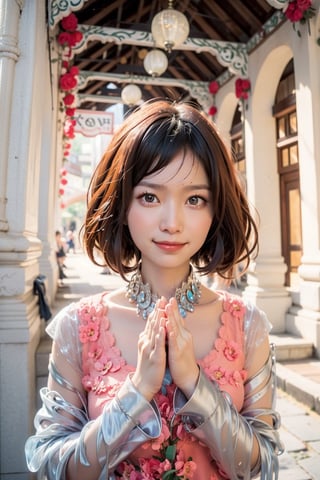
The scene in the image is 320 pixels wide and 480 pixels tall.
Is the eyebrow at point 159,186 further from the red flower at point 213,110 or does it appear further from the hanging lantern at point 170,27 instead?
the red flower at point 213,110

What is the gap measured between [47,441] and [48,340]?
6.79 ft

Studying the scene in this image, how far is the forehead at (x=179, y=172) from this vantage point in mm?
874

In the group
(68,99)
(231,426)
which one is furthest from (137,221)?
(68,99)

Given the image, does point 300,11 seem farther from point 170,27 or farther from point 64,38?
Result: point 64,38

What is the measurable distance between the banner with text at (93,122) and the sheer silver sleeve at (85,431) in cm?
631

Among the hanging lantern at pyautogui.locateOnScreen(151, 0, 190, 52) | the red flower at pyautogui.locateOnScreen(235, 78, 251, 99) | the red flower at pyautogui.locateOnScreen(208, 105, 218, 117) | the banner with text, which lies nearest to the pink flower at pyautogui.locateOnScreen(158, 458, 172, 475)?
the hanging lantern at pyautogui.locateOnScreen(151, 0, 190, 52)

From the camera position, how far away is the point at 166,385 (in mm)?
896

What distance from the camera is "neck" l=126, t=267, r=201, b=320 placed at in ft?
3.27

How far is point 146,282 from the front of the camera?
3.37 ft

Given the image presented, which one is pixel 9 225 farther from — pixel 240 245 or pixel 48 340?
pixel 240 245

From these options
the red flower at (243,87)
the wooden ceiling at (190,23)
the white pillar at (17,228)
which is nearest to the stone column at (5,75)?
the white pillar at (17,228)

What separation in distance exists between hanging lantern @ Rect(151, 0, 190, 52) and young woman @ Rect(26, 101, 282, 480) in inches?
120

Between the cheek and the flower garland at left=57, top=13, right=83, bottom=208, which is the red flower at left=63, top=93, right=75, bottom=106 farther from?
the cheek

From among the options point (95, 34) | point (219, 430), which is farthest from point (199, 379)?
point (95, 34)
